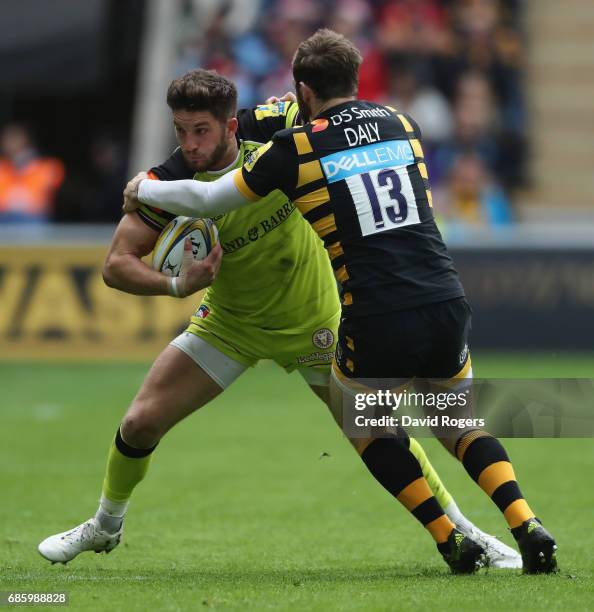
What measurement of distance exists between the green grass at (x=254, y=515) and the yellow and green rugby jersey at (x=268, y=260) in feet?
3.82

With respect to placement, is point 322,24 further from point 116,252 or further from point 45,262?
point 116,252

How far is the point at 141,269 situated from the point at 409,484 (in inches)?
57.5

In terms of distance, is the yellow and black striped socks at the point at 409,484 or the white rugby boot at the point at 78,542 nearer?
the yellow and black striped socks at the point at 409,484

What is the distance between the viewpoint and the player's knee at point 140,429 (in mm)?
6113

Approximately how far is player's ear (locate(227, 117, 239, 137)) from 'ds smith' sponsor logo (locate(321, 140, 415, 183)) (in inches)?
27.3

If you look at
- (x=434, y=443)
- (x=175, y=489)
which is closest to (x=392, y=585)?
(x=175, y=489)

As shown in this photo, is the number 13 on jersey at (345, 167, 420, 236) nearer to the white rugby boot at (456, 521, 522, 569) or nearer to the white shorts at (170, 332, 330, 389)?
the white shorts at (170, 332, 330, 389)

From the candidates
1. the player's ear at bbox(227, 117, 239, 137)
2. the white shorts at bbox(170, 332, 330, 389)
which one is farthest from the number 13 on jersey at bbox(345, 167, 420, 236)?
the white shorts at bbox(170, 332, 330, 389)

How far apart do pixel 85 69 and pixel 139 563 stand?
474 inches

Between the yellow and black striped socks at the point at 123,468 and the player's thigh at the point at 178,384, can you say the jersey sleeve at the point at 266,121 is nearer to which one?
the player's thigh at the point at 178,384

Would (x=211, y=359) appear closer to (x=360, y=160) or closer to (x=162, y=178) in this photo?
(x=162, y=178)

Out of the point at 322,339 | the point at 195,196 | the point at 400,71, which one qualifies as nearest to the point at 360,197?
the point at 195,196

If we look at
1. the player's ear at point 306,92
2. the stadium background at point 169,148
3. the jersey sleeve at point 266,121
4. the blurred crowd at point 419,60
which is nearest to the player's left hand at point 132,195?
→ the jersey sleeve at point 266,121

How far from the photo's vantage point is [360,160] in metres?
5.49
